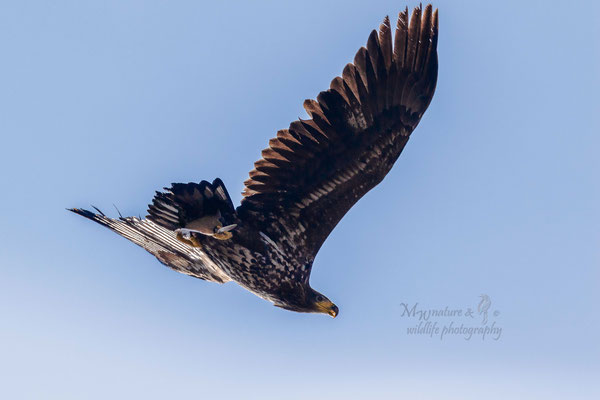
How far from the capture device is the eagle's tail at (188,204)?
12117 millimetres

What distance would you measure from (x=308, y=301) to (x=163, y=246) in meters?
2.63

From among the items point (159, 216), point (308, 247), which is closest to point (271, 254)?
point (308, 247)

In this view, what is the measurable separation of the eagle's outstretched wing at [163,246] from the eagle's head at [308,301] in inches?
46.2

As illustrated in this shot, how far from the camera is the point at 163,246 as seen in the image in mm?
14602

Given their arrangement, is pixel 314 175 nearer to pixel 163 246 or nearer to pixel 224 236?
pixel 224 236

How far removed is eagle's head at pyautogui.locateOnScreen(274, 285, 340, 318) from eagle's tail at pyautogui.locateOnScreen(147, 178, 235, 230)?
1.51 meters

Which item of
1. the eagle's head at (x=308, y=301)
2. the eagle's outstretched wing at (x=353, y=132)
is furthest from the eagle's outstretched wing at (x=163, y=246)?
the eagle's outstretched wing at (x=353, y=132)

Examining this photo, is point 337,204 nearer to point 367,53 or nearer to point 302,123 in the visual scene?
point 302,123

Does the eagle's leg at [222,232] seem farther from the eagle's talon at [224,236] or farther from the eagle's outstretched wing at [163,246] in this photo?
the eagle's outstretched wing at [163,246]

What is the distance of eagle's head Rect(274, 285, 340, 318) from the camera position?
43.3ft

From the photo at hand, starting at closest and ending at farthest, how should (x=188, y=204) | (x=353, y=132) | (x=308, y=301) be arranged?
(x=188, y=204), (x=353, y=132), (x=308, y=301)

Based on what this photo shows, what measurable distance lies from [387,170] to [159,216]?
2.97 meters

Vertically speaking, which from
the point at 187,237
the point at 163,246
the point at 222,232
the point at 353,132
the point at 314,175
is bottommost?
the point at 187,237

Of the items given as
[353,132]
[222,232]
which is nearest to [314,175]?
[353,132]
